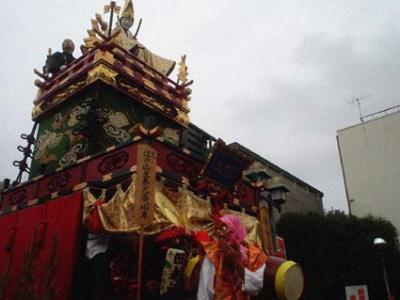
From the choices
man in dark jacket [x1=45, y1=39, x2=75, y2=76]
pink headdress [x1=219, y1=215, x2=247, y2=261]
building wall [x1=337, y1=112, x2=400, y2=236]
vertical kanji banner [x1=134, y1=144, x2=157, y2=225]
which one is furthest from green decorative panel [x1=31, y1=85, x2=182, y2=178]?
building wall [x1=337, y1=112, x2=400, y2=236]

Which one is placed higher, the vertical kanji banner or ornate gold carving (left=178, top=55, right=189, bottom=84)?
ornate gold carving (left=178, top=55, right=189, bottom=84)

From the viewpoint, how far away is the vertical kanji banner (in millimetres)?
6605

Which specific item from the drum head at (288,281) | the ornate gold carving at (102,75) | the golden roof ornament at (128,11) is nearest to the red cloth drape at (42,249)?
the ornate gold carving at (102,75)

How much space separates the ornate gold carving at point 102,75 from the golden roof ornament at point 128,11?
5.03 m

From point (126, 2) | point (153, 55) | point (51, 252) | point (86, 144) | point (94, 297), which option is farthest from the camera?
point (126, 2)

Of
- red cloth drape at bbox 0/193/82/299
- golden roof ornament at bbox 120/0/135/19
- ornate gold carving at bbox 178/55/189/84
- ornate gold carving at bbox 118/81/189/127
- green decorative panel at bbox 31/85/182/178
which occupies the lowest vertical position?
red cloth drape at bbox 0/193/82/299

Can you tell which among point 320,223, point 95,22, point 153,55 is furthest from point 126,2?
point 320,223

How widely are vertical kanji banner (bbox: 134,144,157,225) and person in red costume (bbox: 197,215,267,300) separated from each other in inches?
50.8

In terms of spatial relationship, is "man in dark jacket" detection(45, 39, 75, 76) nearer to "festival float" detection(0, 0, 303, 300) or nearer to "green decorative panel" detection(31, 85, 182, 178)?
"festival float" detection(0, 0, 303, 300)

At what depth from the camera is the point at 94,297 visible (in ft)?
24.3

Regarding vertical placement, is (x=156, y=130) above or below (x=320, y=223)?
below

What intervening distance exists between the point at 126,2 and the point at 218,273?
12.1 meters

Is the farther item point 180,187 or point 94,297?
point 180,187

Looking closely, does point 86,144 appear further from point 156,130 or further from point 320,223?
point 320,223
